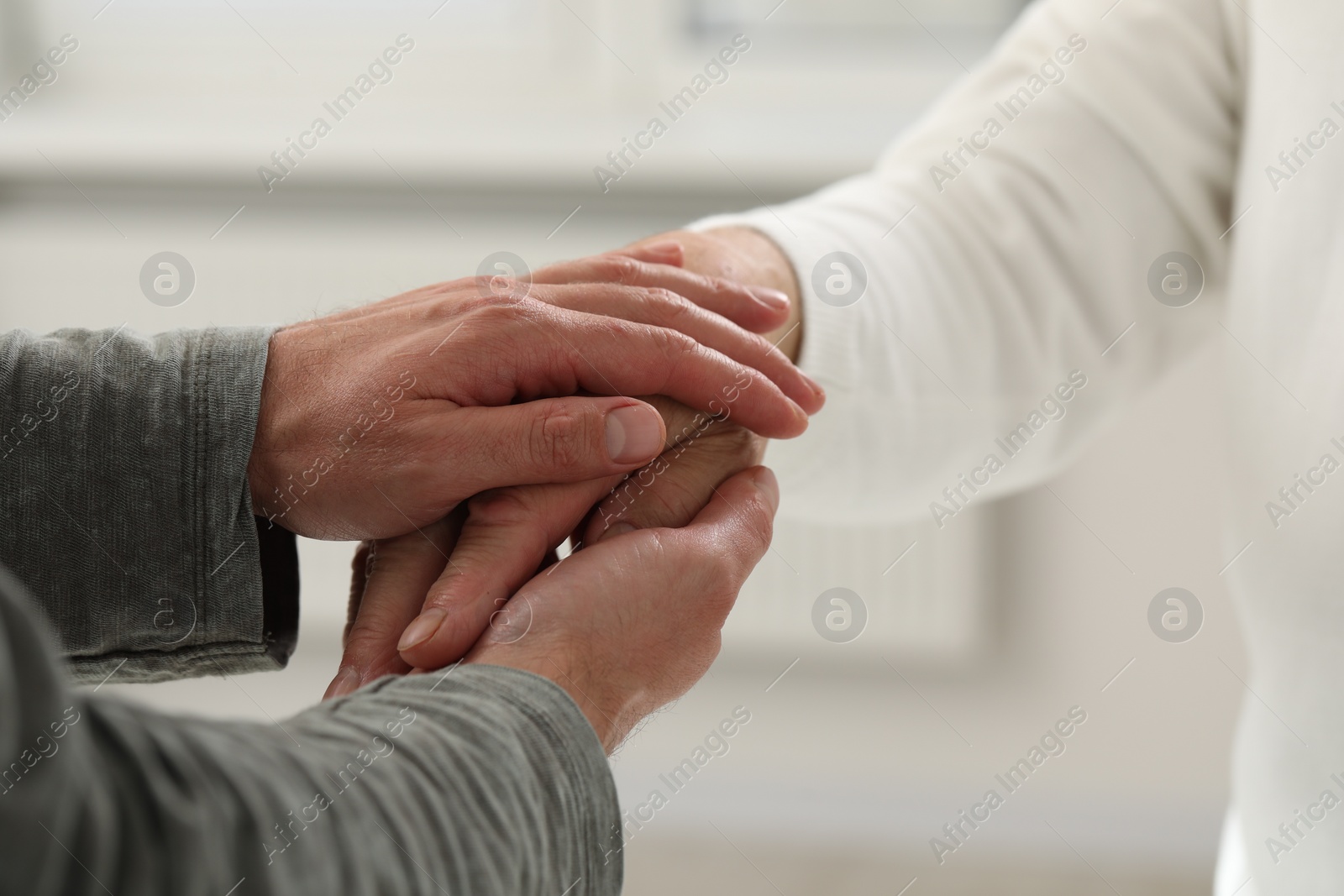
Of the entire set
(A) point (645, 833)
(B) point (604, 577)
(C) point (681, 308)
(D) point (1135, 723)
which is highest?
(C) point (681, 308)

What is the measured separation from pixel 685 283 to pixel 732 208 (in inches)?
41.5

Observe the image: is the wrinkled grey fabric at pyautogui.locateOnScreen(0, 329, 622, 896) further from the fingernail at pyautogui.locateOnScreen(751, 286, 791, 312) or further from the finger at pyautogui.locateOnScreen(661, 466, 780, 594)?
the fingernail at pyautogui.locateOnScreen(751, 286, 791, 312)

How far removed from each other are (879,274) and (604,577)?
0.41m

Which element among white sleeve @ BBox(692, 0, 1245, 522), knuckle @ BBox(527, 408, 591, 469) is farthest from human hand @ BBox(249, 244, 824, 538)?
white sleeve @ BBox(692, 0, 1245, 522)

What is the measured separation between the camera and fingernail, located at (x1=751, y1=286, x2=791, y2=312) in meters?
0.82

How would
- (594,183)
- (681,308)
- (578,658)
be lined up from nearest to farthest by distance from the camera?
1. (578,658)
2. (681,308)
3. (594,183)

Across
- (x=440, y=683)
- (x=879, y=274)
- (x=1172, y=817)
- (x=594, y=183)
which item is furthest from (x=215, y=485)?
(x=1172, y=817)

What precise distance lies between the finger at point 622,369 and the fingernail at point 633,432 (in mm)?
40

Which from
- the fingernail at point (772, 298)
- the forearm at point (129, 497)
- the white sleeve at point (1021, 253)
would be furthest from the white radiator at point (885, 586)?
the forearm at point (129, 497)

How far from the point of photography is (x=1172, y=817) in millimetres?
1858

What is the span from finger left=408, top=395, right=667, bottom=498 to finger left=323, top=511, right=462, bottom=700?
5 centimetres

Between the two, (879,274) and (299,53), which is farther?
(299,53)

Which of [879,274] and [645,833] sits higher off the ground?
[879,274]

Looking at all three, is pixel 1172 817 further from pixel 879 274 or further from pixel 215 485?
pixel 215 485
